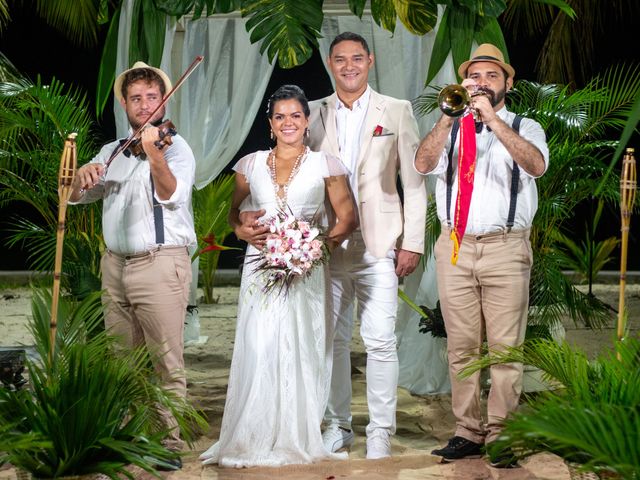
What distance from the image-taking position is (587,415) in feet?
11.6

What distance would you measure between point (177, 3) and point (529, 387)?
3.17 meters

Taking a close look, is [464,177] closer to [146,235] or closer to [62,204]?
[146,235]

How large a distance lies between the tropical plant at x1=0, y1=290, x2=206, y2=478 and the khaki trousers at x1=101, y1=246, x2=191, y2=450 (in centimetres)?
77

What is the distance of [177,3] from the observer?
611 centimetres

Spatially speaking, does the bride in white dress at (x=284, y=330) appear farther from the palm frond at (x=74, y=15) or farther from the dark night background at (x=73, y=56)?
the dark night background at (x=73, y=56)

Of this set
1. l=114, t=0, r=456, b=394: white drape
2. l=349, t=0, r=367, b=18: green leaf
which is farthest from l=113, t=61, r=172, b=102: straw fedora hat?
l=114, t=0, r=456, b=394: white drape

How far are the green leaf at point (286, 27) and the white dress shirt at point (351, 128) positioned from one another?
393 mm

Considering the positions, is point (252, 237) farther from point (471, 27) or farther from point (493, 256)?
point (471, 27)

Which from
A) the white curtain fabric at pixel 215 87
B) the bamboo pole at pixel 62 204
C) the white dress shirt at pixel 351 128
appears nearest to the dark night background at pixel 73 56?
the white curtain fabric at pixel 215 87

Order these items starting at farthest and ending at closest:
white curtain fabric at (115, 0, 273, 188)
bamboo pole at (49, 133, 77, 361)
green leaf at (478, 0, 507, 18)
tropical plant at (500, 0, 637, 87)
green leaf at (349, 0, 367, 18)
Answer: tropical plant at (500, 0, 637, 87)
white curtain fabric at (115, 0, 273, 188)
green leaf at (478, 0, 507, 18)
green leaf at (349, 0, 367, 18)
bamboo pole at (49, 133, 77, 361)

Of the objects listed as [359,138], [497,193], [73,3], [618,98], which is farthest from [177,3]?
[73,3]

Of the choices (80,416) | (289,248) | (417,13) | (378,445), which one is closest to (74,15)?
(417,13)

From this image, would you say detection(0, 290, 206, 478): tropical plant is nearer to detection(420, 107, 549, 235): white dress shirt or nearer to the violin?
the violin

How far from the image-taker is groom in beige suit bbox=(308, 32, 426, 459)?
17.9 ft
